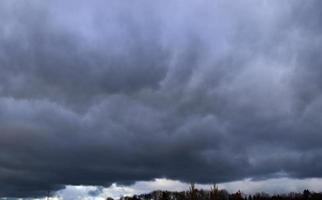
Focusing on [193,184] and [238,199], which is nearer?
[193,184]

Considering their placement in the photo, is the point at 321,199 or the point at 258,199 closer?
the point at 321,199

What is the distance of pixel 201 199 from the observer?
92.4 metres

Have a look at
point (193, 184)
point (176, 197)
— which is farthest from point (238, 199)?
point (176, 197)

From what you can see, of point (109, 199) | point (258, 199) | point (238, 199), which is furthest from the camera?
point (109, 199)

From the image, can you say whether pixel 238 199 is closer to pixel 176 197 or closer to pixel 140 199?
pixel 176 197

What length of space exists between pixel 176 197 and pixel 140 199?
26.9 metres

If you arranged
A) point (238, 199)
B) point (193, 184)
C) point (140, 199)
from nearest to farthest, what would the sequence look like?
point (193, 184), point (238, 199), point (140, 199)

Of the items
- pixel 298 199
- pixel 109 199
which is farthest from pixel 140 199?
pixel 298 199

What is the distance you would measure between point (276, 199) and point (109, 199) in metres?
86.3

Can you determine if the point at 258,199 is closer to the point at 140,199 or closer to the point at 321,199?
the point at 321,199

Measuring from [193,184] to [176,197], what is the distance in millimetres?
66894

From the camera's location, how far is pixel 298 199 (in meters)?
A: 88.1

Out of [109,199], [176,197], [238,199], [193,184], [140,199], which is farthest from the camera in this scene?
[109,199]

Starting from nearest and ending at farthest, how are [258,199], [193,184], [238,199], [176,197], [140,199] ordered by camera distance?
[193,184]
[238,199]
[258,199]
[176,197]
[140,199]
